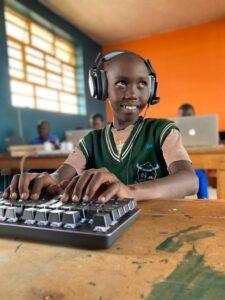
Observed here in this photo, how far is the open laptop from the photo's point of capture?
6.81ft

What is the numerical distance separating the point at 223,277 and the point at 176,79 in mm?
5986

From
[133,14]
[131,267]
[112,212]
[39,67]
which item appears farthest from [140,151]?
[133,14]

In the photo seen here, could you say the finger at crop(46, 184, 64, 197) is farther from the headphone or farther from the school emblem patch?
the headphone

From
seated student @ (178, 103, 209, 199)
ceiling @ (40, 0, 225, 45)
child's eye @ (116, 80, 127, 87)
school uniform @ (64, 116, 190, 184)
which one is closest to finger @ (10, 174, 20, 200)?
school uniform @ (64, 116, 190, 184)

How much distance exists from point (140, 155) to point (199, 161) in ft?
2.39

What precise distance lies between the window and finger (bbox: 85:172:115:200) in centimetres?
390

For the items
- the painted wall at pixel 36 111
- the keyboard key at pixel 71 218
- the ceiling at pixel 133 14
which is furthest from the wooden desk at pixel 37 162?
the ceiling at pixel 133 14

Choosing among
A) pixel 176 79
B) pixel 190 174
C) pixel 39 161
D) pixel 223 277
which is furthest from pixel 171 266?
pixel 176 79

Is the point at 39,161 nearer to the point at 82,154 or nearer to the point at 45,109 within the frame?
the point at 82,154

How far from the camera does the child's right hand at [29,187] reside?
1.73 ft

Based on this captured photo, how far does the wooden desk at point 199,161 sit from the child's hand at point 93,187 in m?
1.03

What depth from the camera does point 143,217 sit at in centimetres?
51

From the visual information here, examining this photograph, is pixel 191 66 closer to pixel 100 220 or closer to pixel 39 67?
pixel 39 67

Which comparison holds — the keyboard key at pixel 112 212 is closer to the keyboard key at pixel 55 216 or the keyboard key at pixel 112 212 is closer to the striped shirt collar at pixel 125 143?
the keyboard key at pixel 55 216
